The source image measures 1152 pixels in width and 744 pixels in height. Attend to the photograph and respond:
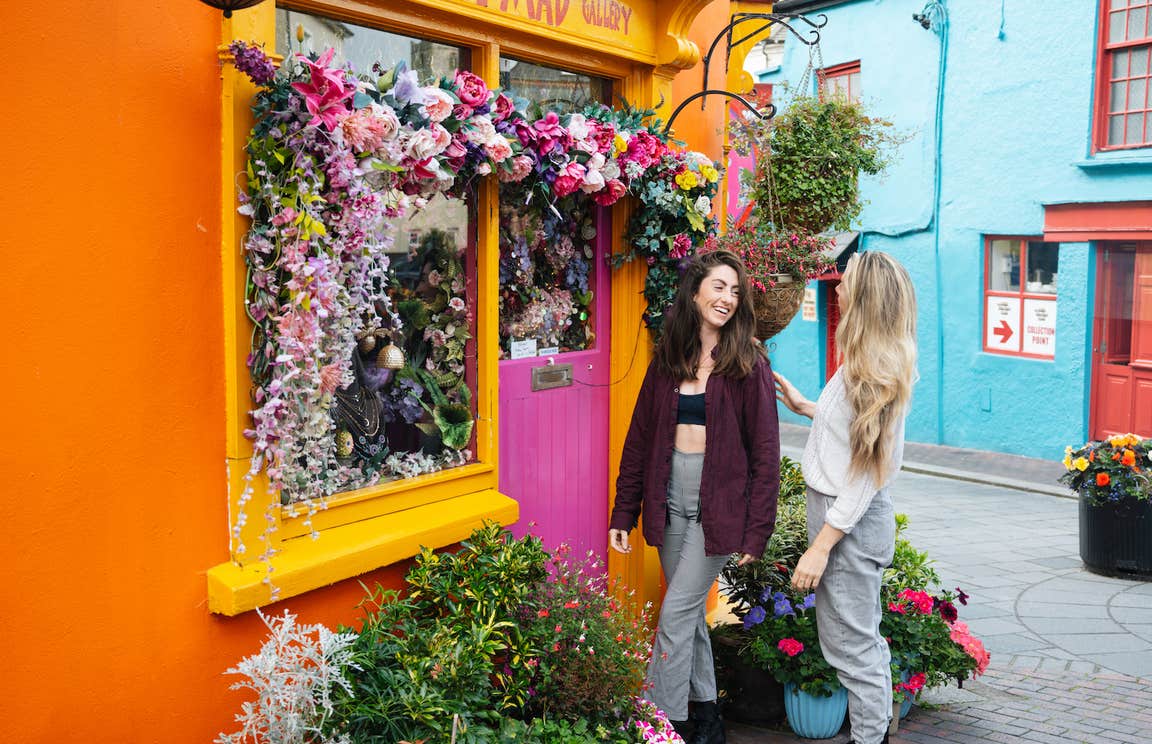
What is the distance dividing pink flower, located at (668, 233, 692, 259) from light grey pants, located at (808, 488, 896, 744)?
148 centimetres

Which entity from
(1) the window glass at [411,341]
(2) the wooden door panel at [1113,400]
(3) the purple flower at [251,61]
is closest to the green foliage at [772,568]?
(1) the window glass at [411,341]

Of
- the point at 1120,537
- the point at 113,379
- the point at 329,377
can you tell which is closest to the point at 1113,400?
the point at 1120,537

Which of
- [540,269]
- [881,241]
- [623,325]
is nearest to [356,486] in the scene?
[540,269]

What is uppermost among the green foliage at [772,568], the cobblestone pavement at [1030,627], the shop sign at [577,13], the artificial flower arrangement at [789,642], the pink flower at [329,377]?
the shop sign at [577,13]

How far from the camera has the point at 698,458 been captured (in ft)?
14.0

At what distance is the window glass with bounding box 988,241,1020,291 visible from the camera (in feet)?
43.8

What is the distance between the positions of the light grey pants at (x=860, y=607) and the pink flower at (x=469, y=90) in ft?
6.42

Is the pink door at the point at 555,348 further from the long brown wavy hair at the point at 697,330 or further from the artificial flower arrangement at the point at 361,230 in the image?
the long brown wavy hair at the point at 697,330

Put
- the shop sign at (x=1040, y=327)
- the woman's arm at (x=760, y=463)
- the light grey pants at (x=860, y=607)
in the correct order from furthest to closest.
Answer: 1. the shop sign at (x=1040, y=327)
2. the woman's arm at (x=760, y=463)
3. the light grey pants at (x=860, y=607)

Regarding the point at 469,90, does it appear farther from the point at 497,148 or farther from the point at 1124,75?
the point at 1124,75

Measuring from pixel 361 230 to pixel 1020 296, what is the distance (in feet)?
38.7

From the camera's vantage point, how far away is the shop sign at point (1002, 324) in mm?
13312

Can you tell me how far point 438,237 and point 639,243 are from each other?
1151 millimetres

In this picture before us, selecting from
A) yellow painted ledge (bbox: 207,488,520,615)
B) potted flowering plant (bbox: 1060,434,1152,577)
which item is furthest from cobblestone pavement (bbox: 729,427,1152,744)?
yellow painted ledge (bbox: 207,488,520,615)
